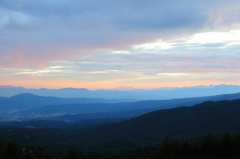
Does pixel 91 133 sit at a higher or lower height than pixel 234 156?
lower

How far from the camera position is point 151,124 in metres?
74.6

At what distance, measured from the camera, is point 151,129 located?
6981cm

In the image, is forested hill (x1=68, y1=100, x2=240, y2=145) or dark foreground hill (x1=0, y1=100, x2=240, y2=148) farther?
forested hill (x1=68, y1=100, x2=240, y2=145)

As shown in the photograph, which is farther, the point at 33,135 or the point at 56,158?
the point at 33,135

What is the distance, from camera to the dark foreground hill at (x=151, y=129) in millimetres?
58178

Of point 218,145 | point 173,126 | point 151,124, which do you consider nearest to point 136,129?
point 151,124

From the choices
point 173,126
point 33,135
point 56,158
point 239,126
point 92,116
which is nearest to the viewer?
point 56,158

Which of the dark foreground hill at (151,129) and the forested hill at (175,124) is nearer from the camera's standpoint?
the dark foreground hill at (151,129)

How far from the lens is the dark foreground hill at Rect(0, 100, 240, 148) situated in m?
58.2

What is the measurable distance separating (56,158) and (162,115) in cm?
5419

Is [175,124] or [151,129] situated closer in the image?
[151,129]

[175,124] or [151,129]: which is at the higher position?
[175,124]

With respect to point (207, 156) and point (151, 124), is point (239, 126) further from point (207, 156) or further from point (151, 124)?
point (207, 156)

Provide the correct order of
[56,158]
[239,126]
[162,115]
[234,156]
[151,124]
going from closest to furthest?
[234,156] < [56,158] < [239,126] < [151,124] < [162,115]
